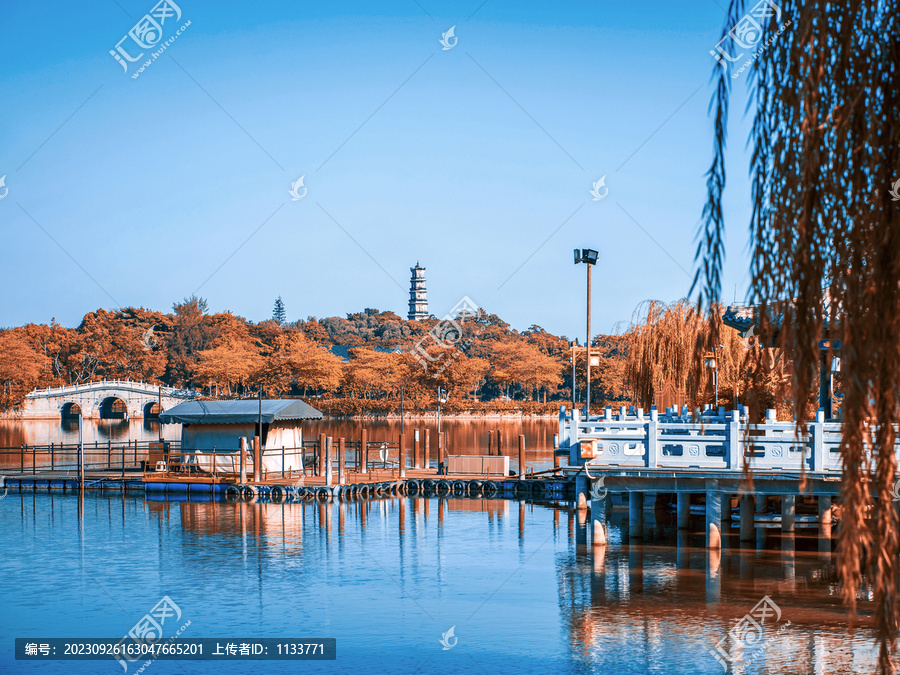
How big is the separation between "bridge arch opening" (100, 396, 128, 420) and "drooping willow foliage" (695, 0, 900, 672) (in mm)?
130416

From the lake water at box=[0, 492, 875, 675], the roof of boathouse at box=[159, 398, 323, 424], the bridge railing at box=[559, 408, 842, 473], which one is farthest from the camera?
the roof of boathouse at box=[159, 398, 323, 424]

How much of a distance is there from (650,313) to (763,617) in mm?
29650

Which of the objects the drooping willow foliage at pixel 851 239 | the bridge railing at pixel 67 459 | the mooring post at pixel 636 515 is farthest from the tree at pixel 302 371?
the drooping willow foliage at pixel 851 239

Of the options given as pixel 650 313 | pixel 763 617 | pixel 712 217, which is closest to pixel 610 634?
pixel 763 617

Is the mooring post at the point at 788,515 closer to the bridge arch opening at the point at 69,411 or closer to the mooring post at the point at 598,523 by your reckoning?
the mooring post at the point at 598,523

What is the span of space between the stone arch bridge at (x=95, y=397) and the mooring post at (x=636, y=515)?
88535 mm

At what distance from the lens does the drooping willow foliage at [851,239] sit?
181 inches

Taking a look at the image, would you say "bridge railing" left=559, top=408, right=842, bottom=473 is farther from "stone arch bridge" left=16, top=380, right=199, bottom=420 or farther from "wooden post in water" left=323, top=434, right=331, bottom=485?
"stone arch bridge" left=16, top=380, right=199, bottom=420

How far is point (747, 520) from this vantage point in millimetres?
24328

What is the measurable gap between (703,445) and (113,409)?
121978mm

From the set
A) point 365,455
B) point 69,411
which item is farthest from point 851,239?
point 69,411

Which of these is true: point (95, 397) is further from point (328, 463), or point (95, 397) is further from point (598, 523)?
point (598, 523)

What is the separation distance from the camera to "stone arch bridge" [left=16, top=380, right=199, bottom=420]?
4200 inches

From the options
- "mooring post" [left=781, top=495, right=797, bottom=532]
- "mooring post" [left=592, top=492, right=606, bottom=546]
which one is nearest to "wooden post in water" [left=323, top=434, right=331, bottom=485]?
"mooring post" [left=592, top=492, right=606, bottom=546]
